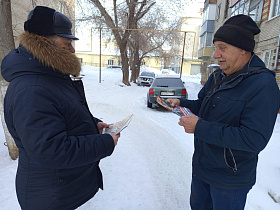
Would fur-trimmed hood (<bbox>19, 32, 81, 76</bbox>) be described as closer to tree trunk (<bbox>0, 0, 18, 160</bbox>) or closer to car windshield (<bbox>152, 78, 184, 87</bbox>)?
tree trunk (<bbox>0, 0, 18, 160</bbox>)

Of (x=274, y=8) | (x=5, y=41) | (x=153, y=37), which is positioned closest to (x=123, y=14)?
(x=153, y=37)

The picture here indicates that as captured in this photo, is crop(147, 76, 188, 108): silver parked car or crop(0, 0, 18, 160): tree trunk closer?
crop(0, 0, 18, 160): tree trunk

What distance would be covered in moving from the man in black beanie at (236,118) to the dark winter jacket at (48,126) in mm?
850

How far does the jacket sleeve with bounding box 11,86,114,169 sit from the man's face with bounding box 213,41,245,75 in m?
1.25

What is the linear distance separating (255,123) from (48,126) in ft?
4.33

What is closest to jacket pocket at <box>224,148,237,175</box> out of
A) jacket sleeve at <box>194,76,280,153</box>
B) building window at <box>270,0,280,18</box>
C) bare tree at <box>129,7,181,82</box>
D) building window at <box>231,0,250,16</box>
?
jacket sleeve at <box>194,76,280,153</box>

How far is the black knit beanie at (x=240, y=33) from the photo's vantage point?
4.96 feet

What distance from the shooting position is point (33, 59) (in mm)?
1205

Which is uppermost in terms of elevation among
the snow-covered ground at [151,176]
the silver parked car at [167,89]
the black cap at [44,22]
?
the black cap at [44,22]

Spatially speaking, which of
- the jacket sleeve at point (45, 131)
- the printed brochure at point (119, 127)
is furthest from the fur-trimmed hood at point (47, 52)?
the printed brochure at point (119, 127)

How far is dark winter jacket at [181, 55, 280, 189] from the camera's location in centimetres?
134

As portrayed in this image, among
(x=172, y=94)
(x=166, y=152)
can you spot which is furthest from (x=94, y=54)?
(x=166, y=152)

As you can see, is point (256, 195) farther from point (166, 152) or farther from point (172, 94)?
point (172, 94)

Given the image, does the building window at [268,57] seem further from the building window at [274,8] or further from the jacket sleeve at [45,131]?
the jacket sleeve at [45,131]
